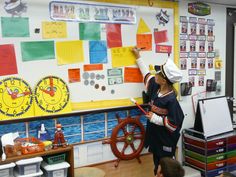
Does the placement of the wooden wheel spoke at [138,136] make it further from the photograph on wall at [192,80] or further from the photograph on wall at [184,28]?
the photograph on wall at [184,28]

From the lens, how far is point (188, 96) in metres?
2.99

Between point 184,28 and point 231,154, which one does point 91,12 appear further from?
point 231,154

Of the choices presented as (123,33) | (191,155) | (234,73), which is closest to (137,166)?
(191,155)

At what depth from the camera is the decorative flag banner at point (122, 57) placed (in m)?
2.45

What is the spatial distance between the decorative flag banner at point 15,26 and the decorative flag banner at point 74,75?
0.42 meters

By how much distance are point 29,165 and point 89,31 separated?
3.58 feet

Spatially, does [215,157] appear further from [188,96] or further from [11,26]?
[11,26]

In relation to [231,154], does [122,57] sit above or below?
Result: above

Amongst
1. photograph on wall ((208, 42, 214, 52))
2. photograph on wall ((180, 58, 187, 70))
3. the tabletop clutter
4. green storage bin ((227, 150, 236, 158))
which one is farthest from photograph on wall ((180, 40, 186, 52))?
the tabletop clutter

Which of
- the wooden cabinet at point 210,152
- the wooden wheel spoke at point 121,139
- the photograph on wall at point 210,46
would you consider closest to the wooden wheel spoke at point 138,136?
the wooden wheel spoke at point 121,139

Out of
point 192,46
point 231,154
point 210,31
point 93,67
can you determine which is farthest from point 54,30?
point 231,154

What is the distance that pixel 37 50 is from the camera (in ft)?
6.97

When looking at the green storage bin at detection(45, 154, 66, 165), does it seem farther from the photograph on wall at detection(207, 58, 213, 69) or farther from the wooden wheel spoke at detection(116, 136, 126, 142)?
the photograph on wall at detection(207, 58, 213, 69)

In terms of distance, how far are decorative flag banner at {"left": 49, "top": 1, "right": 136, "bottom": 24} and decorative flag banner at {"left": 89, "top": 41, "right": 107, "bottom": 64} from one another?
0.59 feet
